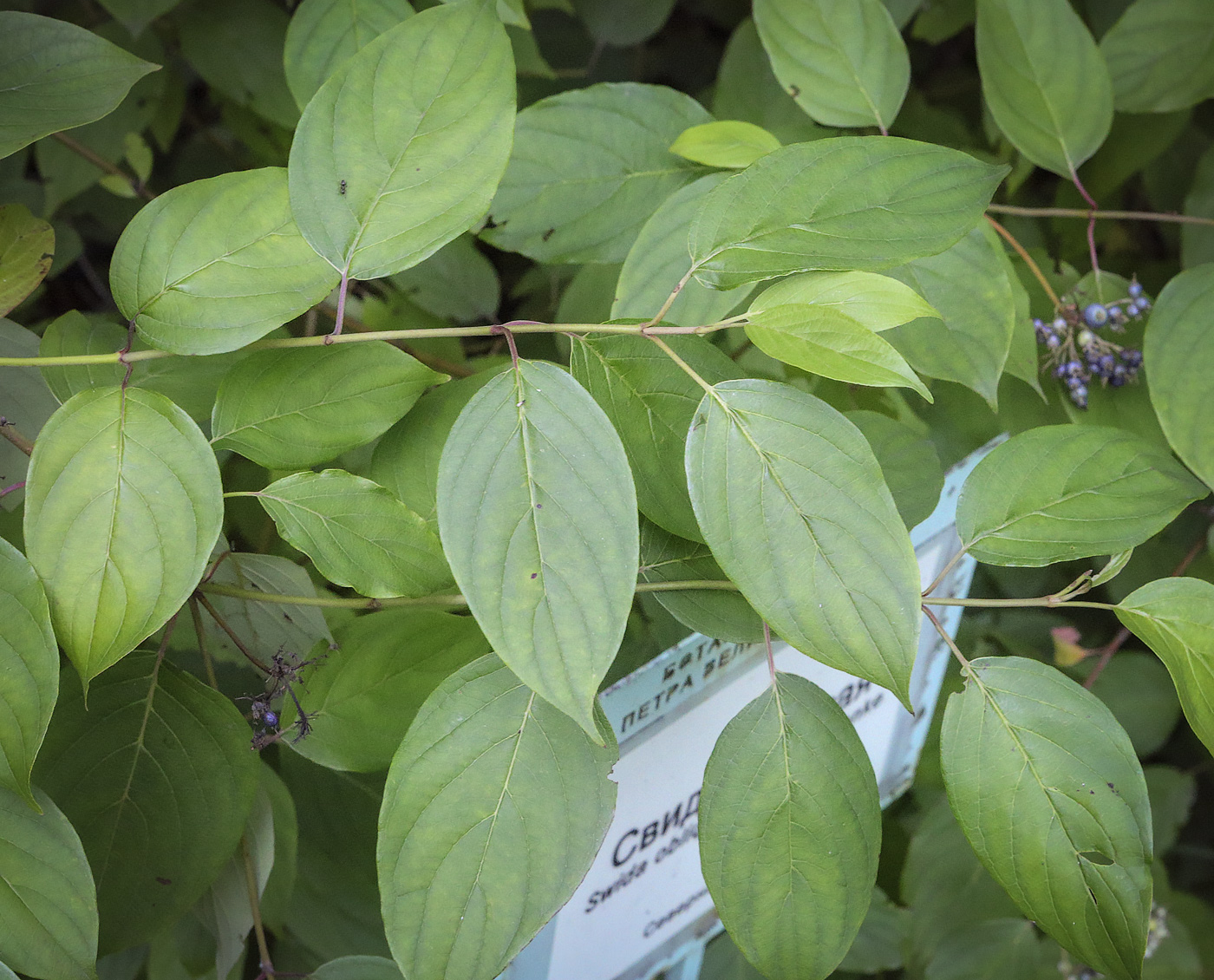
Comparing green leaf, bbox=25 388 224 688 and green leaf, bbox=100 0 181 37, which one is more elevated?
green leaf, bbox=100 0 181 37

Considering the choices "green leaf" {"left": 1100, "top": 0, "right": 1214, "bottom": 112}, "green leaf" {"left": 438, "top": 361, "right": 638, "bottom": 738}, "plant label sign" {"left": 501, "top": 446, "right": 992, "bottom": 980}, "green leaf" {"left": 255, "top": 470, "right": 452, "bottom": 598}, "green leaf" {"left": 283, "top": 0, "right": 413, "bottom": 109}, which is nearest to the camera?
"green leaf" {"left": 438, "top": 361, "right": 638, "bottom": 738}

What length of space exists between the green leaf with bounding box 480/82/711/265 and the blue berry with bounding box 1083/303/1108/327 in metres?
0.37

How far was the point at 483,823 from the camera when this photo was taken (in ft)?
1.56

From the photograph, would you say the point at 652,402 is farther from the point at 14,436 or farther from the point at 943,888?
the point at 943,888

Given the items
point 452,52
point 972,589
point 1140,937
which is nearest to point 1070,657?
point 972,589

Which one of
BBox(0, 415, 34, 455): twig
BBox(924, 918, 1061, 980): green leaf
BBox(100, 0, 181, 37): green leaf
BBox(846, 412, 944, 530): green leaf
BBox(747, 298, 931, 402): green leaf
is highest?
BBox(100, 0, 181, 37): green leaf

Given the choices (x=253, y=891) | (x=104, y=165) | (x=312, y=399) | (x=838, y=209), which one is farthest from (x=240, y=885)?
(x=104, y=165)

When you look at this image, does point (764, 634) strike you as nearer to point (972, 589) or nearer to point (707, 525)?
point (707, 525)

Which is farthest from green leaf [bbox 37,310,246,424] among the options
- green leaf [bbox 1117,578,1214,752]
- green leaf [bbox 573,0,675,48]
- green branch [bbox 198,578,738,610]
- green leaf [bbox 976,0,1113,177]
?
green leaf [bbox 573,0,675,48]

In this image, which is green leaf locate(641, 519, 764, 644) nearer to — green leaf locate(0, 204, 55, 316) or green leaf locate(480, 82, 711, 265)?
green leaf locate(480, 82, 711, 265)

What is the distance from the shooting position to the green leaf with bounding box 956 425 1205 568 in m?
0.54

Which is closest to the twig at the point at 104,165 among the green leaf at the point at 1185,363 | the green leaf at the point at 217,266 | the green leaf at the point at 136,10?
the green leaf at the point at 136,10

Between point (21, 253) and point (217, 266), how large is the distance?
205mm

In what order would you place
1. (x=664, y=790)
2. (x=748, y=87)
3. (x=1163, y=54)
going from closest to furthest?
1. (x=664, y=790)
2. (x=1163, y=54)
3. (x=748, y=87)
